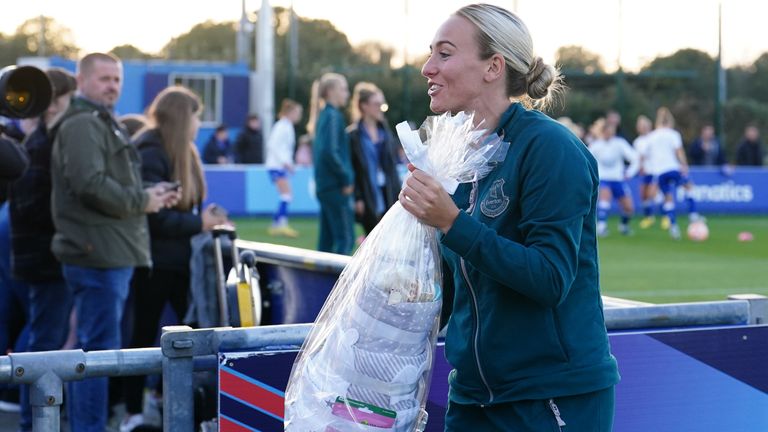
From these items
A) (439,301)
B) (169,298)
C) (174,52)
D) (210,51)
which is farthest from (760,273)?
(210,51)

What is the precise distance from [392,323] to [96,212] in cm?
348

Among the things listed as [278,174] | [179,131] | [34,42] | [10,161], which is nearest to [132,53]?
[34,42]

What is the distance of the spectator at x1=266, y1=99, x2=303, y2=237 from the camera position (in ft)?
59.7

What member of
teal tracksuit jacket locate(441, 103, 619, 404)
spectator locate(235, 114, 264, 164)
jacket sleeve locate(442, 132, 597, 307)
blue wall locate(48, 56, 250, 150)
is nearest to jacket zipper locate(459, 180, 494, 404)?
teal tracksuit jacket locate(441, 103, 619, 404)

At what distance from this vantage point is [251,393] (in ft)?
9.83

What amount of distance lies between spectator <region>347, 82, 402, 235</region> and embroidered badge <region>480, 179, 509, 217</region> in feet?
26.8

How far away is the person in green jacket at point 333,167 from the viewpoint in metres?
10.7

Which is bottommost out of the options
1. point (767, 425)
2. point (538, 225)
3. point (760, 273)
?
point (760, 273)

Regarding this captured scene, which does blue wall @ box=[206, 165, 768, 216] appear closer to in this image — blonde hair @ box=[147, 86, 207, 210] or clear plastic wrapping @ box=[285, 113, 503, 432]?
blonde hair @ box=[147, 86, 207, 210]

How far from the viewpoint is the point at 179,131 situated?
6.45 metres

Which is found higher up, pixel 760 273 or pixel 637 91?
pixel 637 91

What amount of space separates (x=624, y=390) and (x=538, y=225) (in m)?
0.99

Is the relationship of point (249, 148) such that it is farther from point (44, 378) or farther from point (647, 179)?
point (44, 378)

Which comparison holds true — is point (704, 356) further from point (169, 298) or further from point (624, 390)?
point (169, 298)
